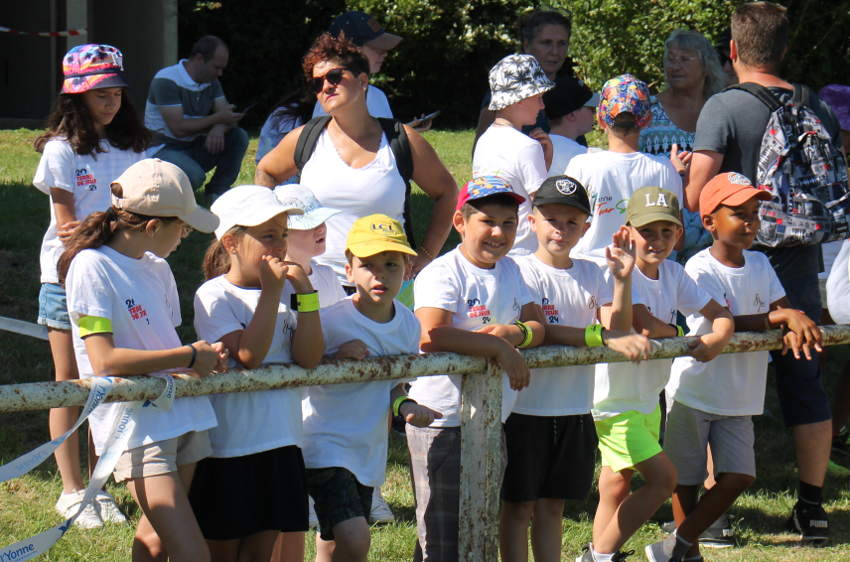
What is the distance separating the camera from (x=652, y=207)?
459cm

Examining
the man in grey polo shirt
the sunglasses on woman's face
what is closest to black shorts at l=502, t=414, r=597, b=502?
the sunglasses on woman's face

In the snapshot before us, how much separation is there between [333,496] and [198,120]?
20.2 ft

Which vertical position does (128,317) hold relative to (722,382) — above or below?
above

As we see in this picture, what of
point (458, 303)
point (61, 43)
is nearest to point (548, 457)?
point (458, 303)

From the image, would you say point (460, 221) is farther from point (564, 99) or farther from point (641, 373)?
point (564, 99)

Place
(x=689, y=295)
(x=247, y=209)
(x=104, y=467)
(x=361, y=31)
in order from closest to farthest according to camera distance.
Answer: (x=104, y=467) < (x=247, y=209) < (x=689, y=295) < (x=361, y=31)

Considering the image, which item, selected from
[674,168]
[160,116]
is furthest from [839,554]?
[160,116]

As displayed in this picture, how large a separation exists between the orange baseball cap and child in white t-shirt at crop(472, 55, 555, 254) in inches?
28.5

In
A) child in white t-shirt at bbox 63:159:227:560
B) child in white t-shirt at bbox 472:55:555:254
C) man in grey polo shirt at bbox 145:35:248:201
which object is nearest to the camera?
child in white t-shirt at bbox 63:159:227:560

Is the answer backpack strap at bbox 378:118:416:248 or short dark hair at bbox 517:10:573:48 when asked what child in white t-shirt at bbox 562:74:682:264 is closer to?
backpack strap at bbox 378:118:416:248

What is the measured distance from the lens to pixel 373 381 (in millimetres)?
3654

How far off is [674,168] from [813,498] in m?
1.59

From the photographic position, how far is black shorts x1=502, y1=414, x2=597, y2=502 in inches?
169

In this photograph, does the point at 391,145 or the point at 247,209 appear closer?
the point at 247,209
